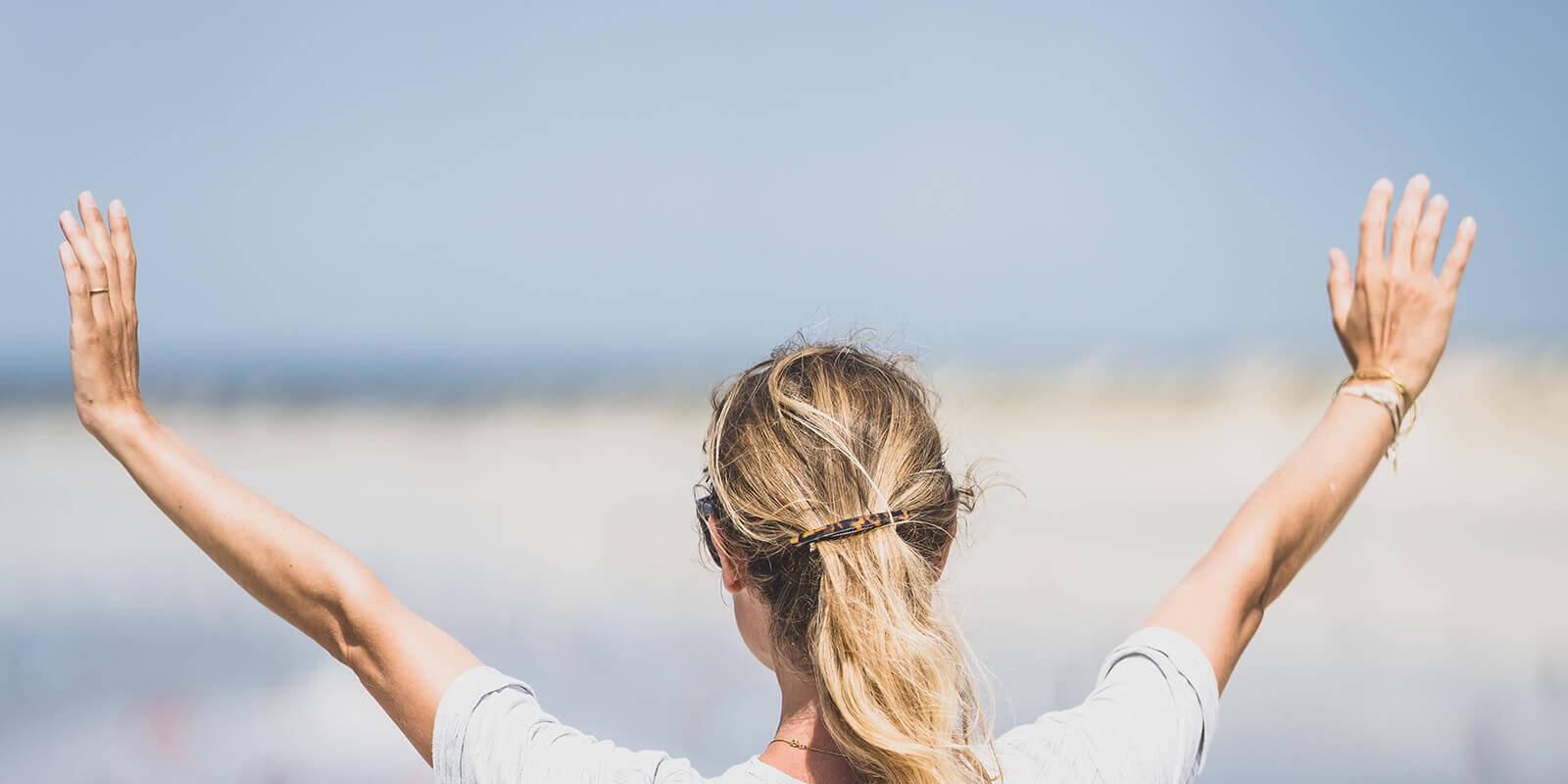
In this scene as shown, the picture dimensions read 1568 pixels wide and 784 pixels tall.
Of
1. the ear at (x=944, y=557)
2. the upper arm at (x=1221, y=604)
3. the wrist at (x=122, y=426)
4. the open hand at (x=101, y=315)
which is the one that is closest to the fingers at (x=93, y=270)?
the open hand at (x=101, y=315)

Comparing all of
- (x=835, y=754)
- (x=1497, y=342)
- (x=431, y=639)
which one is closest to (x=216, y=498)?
(x=431, y=639)

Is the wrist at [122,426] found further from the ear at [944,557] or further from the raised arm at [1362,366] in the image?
the raised arm at [1362,366]

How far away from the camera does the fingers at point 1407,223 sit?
6.61 ft

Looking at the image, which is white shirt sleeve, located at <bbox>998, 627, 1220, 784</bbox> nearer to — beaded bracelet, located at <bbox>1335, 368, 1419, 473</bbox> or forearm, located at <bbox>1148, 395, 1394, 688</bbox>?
forearm, located at <bbox>1148, 395, 1394, 688</bbox>

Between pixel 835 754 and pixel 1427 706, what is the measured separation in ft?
15.0

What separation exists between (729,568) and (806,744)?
0.24 metres

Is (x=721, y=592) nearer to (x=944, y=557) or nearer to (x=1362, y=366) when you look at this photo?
(x=944, y=557)

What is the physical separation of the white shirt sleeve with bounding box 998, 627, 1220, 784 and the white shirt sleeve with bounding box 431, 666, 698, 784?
403mm

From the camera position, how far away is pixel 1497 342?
1157 cm

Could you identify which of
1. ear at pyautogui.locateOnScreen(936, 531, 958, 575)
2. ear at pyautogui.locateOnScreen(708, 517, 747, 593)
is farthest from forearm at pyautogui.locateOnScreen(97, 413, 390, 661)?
ear at pyautogui.locateOnScreen(936, 531, 958, 575)

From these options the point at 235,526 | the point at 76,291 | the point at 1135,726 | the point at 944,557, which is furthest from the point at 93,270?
the point at 1135,726

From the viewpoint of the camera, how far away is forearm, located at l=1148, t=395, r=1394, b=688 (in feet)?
5.58

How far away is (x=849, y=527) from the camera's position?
5.02ft

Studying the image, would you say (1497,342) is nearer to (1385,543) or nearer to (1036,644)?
(1385,543)
